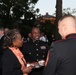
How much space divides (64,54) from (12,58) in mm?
1257

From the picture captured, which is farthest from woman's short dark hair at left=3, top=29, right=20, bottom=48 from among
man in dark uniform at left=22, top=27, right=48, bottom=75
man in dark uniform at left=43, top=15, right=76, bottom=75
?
man in dark uniform at left=22, top=27, right=48, bottom=75

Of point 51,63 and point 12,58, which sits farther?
point 12,58

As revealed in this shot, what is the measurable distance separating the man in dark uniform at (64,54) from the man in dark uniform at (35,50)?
9.46 feet

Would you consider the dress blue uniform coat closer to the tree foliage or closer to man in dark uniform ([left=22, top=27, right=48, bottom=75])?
man in dark uniform ([left=22, top=27, right=48, bottom=75])

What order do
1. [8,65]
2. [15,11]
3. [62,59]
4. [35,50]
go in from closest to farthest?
[62,59] → [8,65] → [35,50] → [15,11]

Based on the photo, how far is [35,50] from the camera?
631 centimetres

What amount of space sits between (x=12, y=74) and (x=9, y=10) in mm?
41230

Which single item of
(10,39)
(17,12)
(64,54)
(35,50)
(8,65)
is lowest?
(17,12)

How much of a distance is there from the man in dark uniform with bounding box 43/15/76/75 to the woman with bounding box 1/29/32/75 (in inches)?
40.8

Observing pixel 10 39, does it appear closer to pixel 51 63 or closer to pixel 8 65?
pixel 8 65

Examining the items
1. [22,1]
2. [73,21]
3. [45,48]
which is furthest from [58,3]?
[22,1]

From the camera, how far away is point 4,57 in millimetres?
4320

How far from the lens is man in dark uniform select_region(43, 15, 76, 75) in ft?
10.6

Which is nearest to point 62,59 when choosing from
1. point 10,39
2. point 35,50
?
point 10,39
